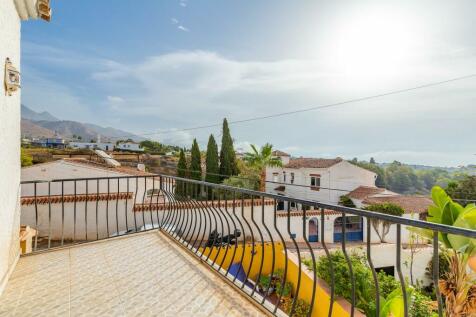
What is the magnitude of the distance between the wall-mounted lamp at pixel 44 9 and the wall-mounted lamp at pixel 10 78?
3.16ft

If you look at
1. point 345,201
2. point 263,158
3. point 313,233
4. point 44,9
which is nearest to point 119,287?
point 44,9

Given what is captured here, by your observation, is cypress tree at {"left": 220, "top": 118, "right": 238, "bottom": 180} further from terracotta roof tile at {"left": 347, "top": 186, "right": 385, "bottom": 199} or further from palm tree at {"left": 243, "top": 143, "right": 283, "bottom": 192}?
terracotta roof tile at {"left": 347, "top": 186, "right": 385, "bottom": 199}

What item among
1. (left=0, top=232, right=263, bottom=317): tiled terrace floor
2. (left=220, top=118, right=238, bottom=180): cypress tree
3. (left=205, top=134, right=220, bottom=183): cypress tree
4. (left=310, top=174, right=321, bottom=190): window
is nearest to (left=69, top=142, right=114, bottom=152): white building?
(left=205, top=134, right=220, bottom=183): cypress tree

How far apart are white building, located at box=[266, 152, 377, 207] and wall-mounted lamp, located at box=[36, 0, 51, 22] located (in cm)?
2037

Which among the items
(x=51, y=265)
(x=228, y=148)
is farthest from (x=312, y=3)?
(x=228, y=148)

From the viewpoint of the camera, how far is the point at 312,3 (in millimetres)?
10391

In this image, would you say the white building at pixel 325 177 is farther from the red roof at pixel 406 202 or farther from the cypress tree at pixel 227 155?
the cypress tree at pixel 227 155

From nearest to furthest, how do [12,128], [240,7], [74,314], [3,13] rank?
1. [74,314]
2. [3,13]
3. [12,128]
4. [240,7]

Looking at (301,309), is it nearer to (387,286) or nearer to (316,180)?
(387,286)

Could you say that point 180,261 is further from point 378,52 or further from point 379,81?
point 379,81

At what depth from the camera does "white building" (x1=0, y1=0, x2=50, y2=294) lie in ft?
7.57

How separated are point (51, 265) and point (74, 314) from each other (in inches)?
49.4

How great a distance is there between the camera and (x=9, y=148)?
257 centimetres

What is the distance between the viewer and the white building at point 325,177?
2350cm
